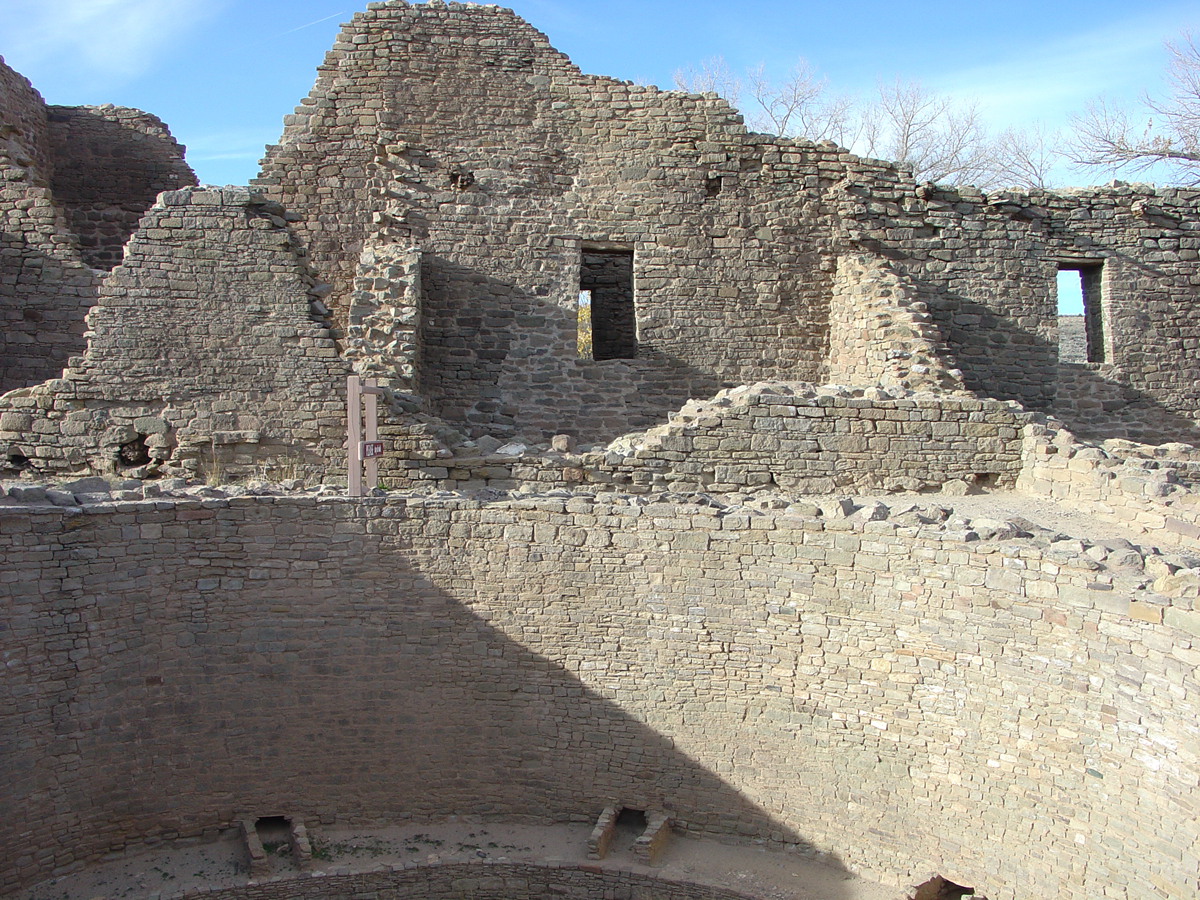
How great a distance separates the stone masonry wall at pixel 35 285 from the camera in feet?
38.2

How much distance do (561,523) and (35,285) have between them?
8.26m

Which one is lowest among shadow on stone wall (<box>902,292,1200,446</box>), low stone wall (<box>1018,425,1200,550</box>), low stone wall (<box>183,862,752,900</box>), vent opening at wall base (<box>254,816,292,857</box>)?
low stone wall (<box>183,862,752,900</box>)

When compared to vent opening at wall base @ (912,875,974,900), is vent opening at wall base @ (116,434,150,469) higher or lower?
higher

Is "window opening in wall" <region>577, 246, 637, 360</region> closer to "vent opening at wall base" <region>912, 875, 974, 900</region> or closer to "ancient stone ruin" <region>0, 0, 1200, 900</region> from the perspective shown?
"ancient stone ruin" <region>0, 0, 1200, 900</region>

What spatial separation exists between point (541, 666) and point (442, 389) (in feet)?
17.6

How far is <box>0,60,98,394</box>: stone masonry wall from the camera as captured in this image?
38.2ft

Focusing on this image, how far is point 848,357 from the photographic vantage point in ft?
40.5

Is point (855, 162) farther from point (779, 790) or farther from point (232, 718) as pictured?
point (232, 718)

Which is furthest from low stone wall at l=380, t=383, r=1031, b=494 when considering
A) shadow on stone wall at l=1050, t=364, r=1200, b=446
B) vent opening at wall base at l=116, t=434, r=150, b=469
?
shadow on stone wall at l=1050, t=364, r=1200, b=446

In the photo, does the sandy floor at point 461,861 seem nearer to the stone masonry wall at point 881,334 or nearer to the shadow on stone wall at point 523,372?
the shadow on stone wall at point 523,372

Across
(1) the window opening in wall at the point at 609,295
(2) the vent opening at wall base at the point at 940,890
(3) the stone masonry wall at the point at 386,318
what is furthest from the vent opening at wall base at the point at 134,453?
(2) the vent opening at wall base at the point at 940,890

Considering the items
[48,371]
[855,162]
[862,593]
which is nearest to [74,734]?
[862,593]

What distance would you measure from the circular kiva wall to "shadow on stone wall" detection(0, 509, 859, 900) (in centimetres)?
2

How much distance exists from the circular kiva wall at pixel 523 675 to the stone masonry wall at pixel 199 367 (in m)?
3.33
